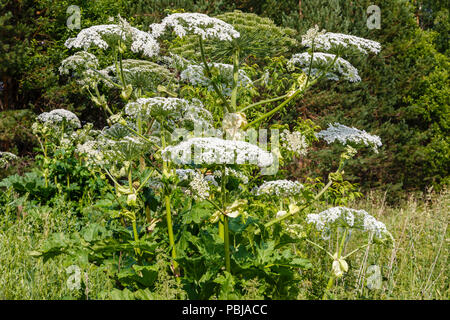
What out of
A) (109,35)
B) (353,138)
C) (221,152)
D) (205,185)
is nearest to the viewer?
(221,152)

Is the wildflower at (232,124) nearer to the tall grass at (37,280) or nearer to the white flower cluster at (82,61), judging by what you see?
the tall grass at (37,280)

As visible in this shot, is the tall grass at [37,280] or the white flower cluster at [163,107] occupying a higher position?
the white flower cluster at [163,107]

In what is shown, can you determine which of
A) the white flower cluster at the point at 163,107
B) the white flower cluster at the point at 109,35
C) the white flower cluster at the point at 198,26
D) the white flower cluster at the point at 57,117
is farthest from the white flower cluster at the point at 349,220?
the white flower cluster at the point at 57,117

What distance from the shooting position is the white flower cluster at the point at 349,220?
2607mm

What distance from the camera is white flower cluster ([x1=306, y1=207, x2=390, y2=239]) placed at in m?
2.61

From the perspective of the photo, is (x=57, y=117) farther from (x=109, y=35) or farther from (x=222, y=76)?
(x=222, y=76)

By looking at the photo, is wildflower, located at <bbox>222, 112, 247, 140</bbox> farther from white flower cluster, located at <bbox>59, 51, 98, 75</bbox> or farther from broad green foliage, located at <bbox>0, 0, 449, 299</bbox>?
white flower cluster, located at <bbox>59, 51, 98, 75</bbox>

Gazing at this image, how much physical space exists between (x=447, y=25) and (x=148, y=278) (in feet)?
60.2

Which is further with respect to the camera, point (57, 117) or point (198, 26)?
point (57, 117)

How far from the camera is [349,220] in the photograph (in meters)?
2.60

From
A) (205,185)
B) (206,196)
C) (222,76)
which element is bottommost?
(206,196)

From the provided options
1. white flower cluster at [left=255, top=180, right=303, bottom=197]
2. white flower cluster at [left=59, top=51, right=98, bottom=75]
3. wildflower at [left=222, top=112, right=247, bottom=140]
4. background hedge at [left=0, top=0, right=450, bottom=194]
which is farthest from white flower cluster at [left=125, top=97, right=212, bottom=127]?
background hedge at [left=0, top=0, right=450, bottom=194]

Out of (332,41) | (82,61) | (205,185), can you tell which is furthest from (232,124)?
(82,61)
